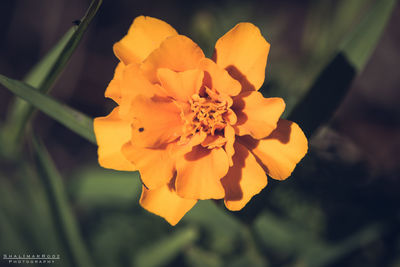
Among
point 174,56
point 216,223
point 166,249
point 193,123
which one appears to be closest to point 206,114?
point 193,123

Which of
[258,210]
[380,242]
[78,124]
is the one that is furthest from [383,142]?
[78,124]

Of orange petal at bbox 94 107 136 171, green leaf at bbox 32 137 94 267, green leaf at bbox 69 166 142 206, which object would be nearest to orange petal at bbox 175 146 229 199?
orange petal at bbox 94 107 136 171

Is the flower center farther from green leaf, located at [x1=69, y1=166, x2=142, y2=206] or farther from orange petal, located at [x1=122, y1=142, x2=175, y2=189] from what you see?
green leaf, located at [x1=69, y1=166, x2=142, y2=206]

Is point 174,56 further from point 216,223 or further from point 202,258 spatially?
point 202,258

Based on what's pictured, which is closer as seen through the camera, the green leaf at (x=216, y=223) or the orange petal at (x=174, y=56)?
the orange petal at (x=174, y=56)

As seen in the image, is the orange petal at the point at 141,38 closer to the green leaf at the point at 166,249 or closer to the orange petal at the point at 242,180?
the orange petal at the point at 242,180

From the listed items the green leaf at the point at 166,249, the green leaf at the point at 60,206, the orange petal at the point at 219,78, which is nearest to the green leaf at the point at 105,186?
the green leaf at the point at 166,249

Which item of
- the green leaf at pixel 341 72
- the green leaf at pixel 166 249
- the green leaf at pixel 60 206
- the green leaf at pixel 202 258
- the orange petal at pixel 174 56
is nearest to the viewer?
the orange petal at pixel 174 56
